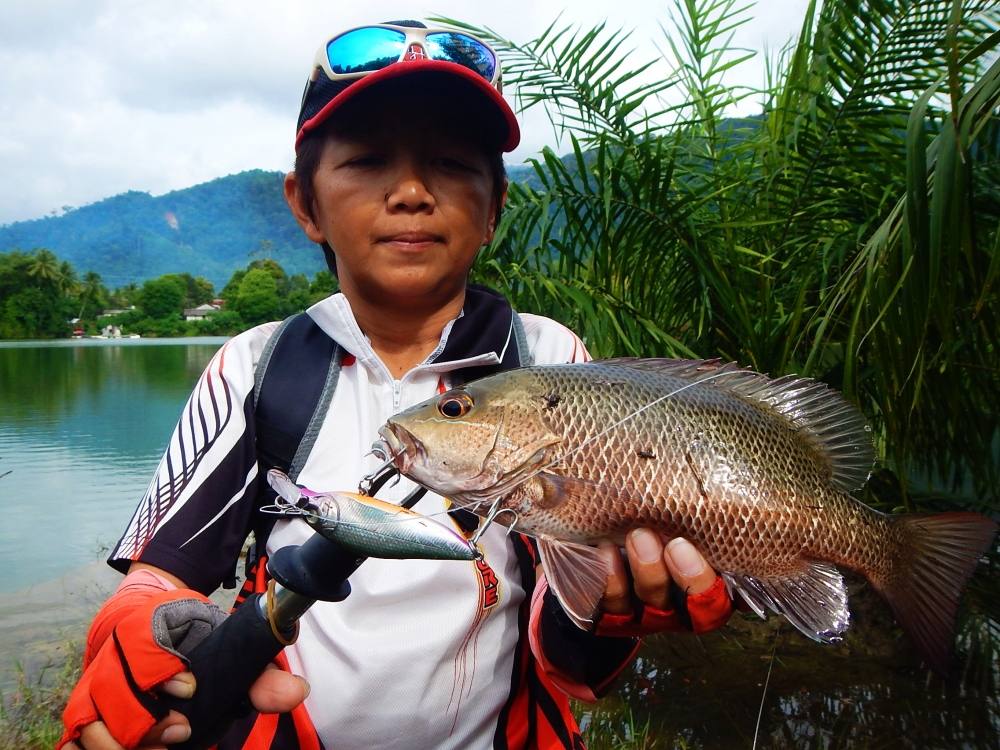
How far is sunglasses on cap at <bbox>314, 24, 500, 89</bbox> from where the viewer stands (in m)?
1.74

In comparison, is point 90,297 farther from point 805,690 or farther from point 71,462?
point 805,690

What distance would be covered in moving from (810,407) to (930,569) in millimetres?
429

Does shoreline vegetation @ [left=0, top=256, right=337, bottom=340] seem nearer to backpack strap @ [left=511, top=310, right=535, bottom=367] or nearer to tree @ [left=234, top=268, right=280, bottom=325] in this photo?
tree @ [left=234, top=268, right=280, bottom=325]

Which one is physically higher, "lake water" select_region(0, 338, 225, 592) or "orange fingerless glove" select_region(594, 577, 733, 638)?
"orange fingerless glove" select_region(594, 577, 733, 638)

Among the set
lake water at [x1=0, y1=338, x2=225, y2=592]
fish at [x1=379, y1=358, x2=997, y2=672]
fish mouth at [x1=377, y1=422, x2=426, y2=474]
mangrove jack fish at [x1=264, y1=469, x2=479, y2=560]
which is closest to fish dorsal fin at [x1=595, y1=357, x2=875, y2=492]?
fish at [x1=379, y1=358, x2=997, y2=672]

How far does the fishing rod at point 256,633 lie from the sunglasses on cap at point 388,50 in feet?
3.45

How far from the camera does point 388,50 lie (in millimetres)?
1767

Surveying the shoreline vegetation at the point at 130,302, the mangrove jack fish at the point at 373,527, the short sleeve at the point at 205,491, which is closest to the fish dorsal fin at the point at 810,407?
the mangrove jack fish at the point at 373,527

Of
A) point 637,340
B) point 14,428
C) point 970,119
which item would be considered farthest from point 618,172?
point 14,428

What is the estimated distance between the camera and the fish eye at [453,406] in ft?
4.66

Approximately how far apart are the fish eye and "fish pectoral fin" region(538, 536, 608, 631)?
291mm

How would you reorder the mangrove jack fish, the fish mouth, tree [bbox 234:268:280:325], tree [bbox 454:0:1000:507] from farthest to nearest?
tree [bbox 234:268:280:325] → tree [bbox 454:0:1000:507] → the fish mouth → the mangrove jack fish

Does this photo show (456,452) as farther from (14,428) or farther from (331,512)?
(14,428)

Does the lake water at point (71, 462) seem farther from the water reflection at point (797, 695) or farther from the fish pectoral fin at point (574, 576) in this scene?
the water reflection at point (797, 695)
